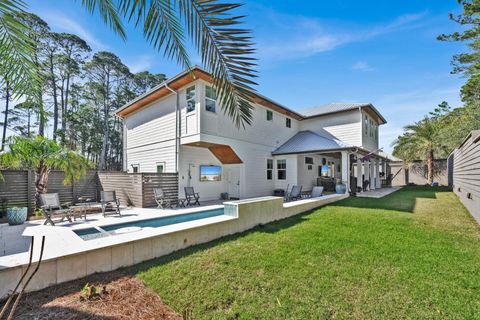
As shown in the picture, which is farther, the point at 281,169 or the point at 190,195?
the point at 281,169

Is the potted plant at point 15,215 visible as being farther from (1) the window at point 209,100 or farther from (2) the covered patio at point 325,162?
(2) the covered patio at point 325,162

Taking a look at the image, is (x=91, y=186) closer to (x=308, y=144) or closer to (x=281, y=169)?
(x=281, y=169)

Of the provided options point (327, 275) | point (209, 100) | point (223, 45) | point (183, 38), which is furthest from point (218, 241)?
point (209, 100)

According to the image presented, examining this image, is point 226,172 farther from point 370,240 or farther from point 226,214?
point 370,240

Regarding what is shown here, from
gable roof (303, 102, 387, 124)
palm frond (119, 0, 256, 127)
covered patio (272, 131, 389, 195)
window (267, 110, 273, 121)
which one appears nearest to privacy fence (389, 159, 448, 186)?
covered patio (272, 131, 389, 195)

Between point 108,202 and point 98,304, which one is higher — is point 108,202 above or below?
above

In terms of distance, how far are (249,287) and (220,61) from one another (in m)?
3.24

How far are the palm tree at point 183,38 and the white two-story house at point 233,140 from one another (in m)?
8.77

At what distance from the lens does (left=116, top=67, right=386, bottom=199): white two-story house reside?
39.0ft

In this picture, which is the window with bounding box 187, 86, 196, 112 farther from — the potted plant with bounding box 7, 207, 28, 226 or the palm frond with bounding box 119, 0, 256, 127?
the palm frond with bounding box 119, 0, 256, 127

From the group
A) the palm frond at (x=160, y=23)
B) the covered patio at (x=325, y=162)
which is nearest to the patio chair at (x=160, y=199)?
the covered patio at (x=325, y=162)

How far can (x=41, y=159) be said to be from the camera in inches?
350

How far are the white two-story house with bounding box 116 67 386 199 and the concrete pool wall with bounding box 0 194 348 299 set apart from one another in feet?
18.2

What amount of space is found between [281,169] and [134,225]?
10993 millimetres
